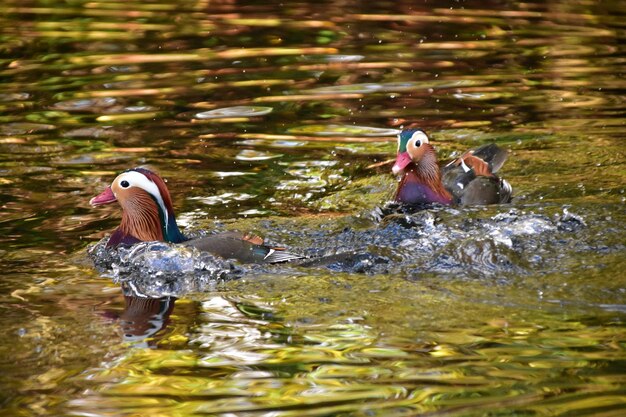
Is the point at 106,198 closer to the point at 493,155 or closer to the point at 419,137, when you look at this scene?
the point at 419,137

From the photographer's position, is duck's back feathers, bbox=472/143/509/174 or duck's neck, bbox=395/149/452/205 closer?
duck's neck, bbox=395/149/452/205

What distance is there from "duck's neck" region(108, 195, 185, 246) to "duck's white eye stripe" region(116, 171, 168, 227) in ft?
0.12

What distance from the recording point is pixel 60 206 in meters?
8.50

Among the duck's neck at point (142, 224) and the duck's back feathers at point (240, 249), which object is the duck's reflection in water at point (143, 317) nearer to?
the duck's back feathers at point (240, 249)

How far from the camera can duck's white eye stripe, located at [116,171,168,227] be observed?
7351mm

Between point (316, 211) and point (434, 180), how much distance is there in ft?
2.96

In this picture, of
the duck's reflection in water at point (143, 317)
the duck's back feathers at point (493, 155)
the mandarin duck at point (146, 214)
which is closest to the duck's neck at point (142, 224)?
the mandarin duck at point (146, 214)

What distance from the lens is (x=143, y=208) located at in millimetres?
7430

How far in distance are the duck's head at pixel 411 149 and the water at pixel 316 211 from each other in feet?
1.61

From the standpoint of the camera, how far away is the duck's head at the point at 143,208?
7.34 meters

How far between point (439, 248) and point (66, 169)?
378 cm

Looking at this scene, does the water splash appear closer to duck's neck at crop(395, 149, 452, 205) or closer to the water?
the water

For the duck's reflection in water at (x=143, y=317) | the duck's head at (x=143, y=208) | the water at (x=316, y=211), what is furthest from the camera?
the duck's head at (x=143, y=208)

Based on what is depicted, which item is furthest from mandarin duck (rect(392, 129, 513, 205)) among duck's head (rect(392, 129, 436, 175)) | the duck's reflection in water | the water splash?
the duck's reflection in water
